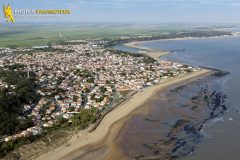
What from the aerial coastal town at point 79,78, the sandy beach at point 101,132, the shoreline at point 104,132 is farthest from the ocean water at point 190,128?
the aerial coastal town at point 79,78

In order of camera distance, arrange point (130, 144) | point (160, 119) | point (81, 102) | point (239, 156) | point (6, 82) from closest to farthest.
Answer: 1. point (239, 156)
2. point (130, 144)
3. point (160, 119)
4. point (81, 102)
5. point (6, 82)

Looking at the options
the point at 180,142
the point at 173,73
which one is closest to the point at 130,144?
the point at 180,142

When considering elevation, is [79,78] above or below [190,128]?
above

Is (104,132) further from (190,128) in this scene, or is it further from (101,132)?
(190,128)

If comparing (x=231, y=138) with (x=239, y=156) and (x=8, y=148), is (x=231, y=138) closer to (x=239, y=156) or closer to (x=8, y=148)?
(x=239, y=156)

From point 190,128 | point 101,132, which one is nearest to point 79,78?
point 101,132

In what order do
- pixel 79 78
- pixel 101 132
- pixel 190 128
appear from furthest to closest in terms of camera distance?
1. pixel 79 78
2. pixel 190 128
3. pixel 101 132

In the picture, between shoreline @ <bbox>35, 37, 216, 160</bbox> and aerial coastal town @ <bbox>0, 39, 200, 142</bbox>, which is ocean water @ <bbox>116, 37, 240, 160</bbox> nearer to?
shoreline @ <bbox>35, 37, 216, 160</bbox>

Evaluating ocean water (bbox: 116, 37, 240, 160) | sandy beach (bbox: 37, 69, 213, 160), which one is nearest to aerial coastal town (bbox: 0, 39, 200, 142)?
sandy beach (bbox: 37, 69, 213, 160)
